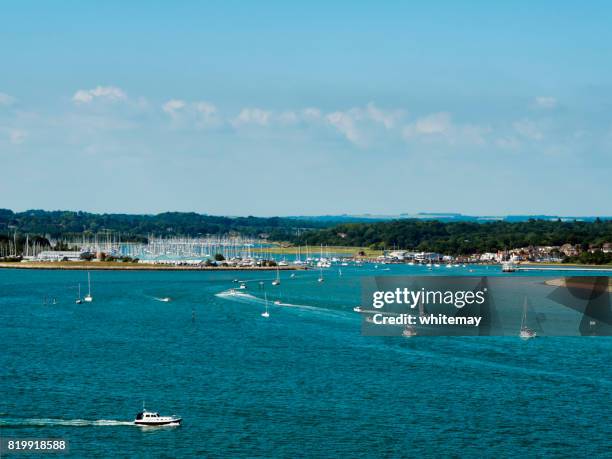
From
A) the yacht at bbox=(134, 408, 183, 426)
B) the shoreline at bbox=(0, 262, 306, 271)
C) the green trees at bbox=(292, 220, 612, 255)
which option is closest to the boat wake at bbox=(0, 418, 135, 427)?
the yacht at bbox=(134, 408, 183, 426)

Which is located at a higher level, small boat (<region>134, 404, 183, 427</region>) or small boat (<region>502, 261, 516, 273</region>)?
small boat (<region>502, 261, 516, 273</region>)

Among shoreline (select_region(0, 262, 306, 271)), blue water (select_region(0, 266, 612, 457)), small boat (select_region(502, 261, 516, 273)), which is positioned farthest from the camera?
small boat (select_region(502, 261, 516, 273))

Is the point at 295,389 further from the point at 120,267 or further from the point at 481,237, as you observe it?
the point at 481,237

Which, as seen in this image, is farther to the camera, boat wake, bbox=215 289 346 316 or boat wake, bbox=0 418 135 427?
boat wake, bbox=215 289 346 316

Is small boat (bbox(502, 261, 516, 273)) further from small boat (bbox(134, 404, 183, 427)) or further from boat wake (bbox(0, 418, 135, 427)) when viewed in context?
boat wake (bbox(0, 418, 135, 427))

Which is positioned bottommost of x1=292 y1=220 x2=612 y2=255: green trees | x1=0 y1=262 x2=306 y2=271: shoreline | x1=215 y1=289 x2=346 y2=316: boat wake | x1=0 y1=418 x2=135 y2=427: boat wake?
x1=0 y1=418 x2=135 y2=427: boat wake

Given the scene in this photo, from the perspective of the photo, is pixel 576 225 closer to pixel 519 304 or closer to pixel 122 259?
pixel 122 259
